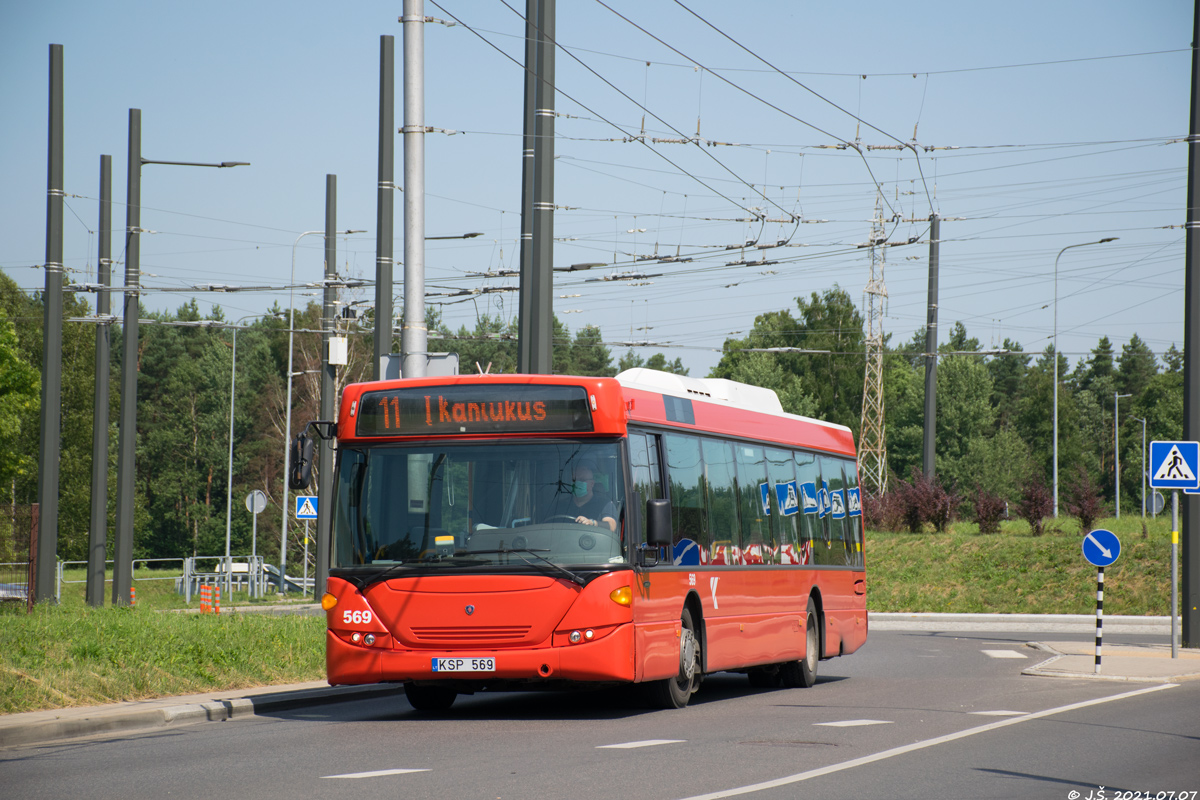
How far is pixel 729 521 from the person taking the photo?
49.5 feet

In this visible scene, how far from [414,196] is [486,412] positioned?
408cm

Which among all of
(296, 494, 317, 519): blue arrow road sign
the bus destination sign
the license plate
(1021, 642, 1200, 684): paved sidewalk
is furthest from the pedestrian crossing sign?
(296, 494, 317, 519): blue arrow road sign

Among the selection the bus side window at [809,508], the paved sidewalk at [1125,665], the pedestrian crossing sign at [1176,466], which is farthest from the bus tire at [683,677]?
the pedestrian crossing sign at [1176,466]

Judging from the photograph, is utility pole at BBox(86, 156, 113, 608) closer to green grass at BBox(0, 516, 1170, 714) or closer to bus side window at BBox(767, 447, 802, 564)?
green grass at BBox(0, 516, 1170, 714)

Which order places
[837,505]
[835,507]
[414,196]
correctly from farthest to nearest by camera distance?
[837,505]
[835,507]
[414,196]

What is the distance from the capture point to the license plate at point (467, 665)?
12102 millimetres

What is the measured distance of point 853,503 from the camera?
20.1 meters

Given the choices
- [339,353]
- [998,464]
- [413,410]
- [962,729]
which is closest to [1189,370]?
[962,729]

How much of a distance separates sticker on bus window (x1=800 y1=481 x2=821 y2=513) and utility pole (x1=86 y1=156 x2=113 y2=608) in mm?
14634

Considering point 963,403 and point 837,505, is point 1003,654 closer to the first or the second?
point 837,505

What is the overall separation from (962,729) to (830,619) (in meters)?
6.53

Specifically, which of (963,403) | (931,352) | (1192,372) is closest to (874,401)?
(931,352)

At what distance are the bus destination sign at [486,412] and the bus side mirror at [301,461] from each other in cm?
81

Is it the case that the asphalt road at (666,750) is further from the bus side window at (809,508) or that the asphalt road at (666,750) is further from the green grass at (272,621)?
the bus side window at (809,508)
